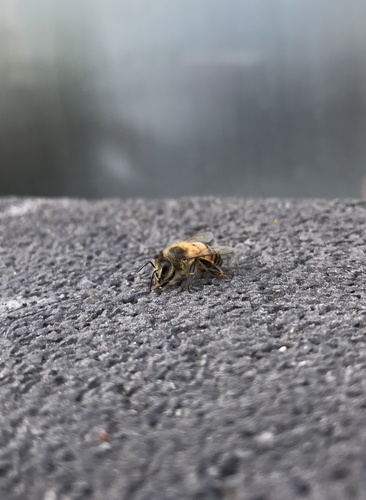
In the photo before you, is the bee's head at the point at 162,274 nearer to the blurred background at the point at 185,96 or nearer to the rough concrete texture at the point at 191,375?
the rough concrete texture at the point at 191,375

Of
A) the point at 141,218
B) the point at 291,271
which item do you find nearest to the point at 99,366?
the point at 291,271

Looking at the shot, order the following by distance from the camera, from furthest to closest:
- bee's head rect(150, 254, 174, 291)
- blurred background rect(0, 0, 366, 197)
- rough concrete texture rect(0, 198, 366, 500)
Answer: blurred background rect(0, 0, 366, 197), bee's head rect(150, 254, 174, 291), rough concrete texture rect(0, 198, 366, 500)

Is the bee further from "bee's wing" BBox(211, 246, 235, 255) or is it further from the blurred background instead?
the blurred background

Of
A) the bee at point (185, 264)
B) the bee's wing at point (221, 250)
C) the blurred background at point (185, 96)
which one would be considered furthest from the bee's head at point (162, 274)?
the blurred background at point (185, 96)

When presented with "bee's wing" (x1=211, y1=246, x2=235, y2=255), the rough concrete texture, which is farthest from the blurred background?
"bee's wing" (x1=211, y1=246, x2=235, y2=255)

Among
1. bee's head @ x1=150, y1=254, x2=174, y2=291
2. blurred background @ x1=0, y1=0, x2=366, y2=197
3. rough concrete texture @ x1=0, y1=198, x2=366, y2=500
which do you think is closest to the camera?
rough concrete texture @ x1=0, y1=198, x2=366, y2=500

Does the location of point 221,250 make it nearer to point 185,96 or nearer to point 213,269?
point 213,269
